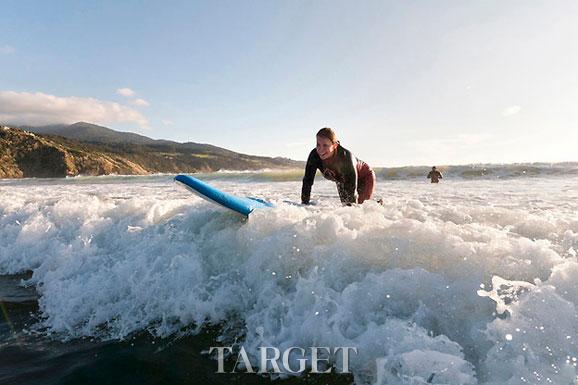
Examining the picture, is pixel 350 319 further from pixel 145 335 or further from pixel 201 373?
pixel 145 335

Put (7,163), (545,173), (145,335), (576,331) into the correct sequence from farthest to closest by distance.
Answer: (7,163) → (545,173) → (145,335) → (576,331)

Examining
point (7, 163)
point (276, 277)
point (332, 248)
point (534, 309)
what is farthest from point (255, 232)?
point (7, 163)

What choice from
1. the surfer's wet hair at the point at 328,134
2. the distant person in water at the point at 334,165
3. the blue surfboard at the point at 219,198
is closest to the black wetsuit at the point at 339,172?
the distant person in water at the point at 334,165

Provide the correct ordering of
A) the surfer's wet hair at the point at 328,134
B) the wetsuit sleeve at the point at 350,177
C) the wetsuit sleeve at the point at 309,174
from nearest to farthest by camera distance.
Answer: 1. the surfer's wet hair at the point at 328,134
2. the wetsuit sleeve at the point at 350,177
3. the wetsuit sleeve at the point at 309,174

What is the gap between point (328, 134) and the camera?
5.40 metres

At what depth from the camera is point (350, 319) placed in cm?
289

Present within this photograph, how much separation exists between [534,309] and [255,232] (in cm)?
271

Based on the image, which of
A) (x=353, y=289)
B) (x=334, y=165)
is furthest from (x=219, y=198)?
(x=353, y=289)

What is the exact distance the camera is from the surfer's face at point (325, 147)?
5395 millimetres

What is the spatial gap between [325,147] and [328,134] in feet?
0.63

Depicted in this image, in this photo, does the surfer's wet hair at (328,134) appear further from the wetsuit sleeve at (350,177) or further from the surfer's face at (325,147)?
the wetsuit sleeve at (350,177)

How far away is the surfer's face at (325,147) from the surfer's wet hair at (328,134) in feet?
0.12

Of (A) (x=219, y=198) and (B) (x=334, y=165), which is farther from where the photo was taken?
(B) (x=334, y=165)

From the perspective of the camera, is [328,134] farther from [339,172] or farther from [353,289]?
[353,289]
